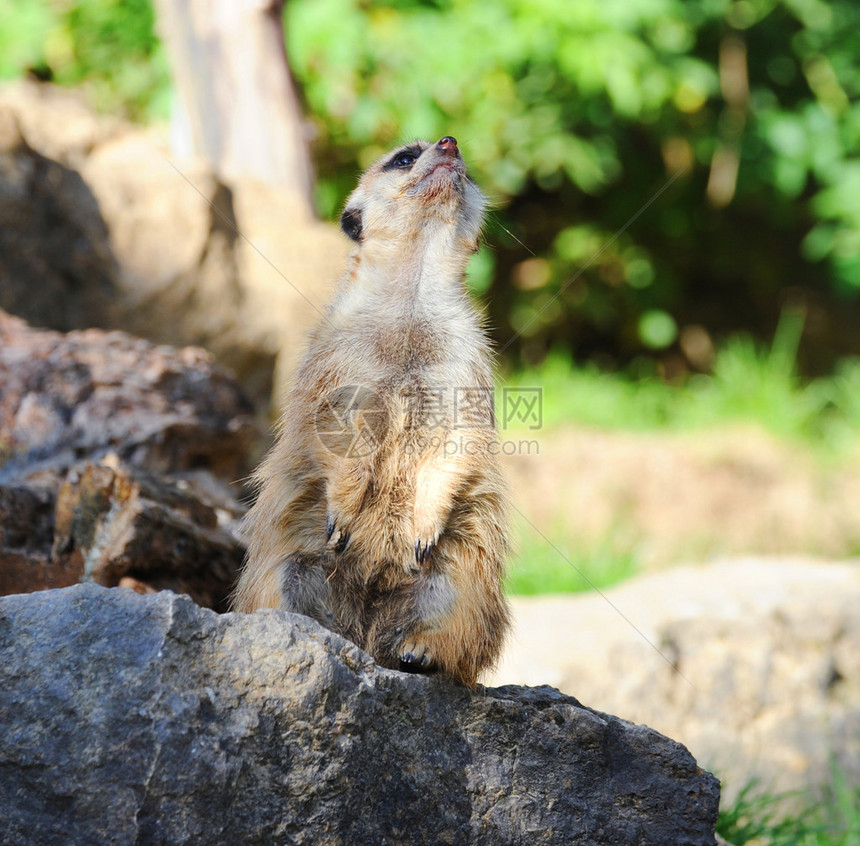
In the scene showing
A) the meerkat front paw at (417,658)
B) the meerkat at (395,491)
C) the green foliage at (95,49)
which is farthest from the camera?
the green foliage at (95,49)

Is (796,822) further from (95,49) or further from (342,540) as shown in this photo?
(95,49)

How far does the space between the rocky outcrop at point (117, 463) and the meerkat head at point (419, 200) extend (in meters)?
1.05

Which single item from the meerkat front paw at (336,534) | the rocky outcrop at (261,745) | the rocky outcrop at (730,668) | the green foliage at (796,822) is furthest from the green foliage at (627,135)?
the rocky outcrop at (261,745)

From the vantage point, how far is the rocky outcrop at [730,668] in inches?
170

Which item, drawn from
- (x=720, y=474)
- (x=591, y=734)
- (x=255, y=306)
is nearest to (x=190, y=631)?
(x=591, y=734)

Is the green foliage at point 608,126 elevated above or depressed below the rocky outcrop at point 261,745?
above

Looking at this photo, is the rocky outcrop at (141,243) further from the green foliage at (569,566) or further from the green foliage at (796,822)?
the green foliage at (796,822)

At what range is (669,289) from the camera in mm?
9758

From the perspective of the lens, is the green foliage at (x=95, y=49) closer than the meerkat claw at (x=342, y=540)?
No

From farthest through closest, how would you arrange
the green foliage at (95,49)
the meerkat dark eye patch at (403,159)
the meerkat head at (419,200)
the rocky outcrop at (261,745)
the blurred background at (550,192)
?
the green foliage at (95,49) < the blurred background at (550,192) < the meerkat dark eye patch at (403,159) < the meerkat head at (419,200) < the rocky outcrop at (261,745)

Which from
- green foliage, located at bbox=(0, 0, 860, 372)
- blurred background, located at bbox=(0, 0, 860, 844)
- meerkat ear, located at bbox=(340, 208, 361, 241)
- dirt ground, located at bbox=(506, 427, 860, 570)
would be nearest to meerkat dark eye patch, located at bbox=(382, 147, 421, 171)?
meerkat ear, located at bbox=(340, 208, 361, 241)

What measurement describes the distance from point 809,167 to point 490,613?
24.8 feet

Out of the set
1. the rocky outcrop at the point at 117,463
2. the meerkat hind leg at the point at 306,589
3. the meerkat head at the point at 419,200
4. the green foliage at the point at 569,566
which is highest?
the green foliage at the point at 569,566

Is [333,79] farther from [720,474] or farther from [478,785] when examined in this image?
[478,785]
